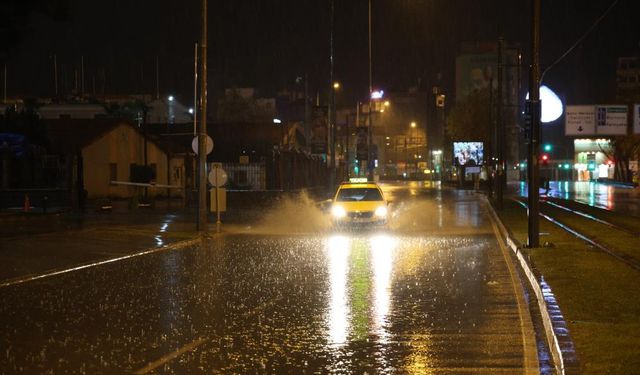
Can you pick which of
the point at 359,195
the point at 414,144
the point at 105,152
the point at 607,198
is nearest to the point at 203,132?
the point at 359,195

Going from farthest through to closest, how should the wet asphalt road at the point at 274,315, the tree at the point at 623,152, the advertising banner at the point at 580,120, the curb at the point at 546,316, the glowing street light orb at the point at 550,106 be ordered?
the tree at the point at 623,152
the advertising banner at the point at 580,120
the glowing street light orb at the point at 550,106
the wet asphalt road at the point at 274,315
the curb at the point at 546,316

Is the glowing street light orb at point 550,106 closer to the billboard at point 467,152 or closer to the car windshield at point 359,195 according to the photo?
the car windshield at point 359,195

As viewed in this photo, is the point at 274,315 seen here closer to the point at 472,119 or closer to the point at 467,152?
the point at 467,152

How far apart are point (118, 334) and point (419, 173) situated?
13313cm

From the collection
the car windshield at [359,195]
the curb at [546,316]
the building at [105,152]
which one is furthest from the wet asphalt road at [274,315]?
the building at [105,152]

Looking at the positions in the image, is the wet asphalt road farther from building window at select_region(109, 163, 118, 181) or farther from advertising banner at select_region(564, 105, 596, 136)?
advertising banner at select_region(564, 105, 596, 136)

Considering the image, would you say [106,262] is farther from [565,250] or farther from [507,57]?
[507,57]

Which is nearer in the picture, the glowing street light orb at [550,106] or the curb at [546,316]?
the curb at [546,316]

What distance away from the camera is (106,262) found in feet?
59.2

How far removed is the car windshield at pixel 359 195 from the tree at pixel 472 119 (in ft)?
219

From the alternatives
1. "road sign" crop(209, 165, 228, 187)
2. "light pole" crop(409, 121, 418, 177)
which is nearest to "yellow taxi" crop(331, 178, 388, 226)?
"road sign" crop(209, 165, 228, 187)

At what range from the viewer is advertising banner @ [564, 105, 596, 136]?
53.6 meters

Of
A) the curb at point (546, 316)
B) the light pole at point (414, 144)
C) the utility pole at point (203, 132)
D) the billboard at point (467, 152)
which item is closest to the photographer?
the curb at point (546, 316)

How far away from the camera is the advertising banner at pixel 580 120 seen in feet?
176
